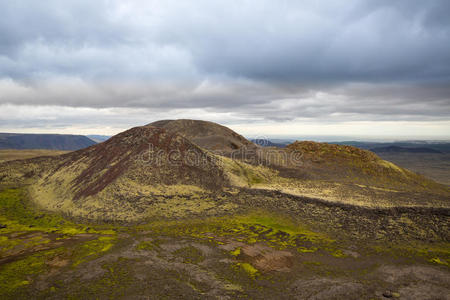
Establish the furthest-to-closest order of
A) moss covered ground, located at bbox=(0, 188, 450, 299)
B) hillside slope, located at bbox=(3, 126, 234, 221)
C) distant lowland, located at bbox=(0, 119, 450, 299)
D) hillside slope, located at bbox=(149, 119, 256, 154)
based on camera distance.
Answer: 1. hillside slope, located at bbox=(149, 119, 256, 154)
2. hillside slope, located at bbox=(3, 126, 234, 221)
3. distant lowland, located at bbox=(0, 119, 450, 299)
4. moss covered ground, located at bbox=(0, 188, 450, 299)

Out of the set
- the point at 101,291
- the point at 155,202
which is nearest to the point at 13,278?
the point at 101,291

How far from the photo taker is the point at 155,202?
109 ft

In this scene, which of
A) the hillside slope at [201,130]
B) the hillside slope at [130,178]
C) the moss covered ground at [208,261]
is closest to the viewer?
the moss covered ground at [208,261]

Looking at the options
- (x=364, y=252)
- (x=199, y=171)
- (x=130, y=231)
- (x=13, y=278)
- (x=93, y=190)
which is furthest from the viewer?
(x=199, y=171)

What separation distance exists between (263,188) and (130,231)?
20.7m

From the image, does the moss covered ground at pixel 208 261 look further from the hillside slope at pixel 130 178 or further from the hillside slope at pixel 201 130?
the hillside slope at pixel 201 130

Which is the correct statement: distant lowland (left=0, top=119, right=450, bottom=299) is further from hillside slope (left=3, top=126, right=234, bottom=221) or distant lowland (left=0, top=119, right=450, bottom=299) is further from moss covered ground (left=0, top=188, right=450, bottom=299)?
hillside slope (left=3, top=126, right=234, bottom=221)

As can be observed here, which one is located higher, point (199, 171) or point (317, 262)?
point (199, 171)

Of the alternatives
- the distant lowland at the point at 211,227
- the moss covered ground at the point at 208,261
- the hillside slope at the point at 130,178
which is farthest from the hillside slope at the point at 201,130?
the moss covered ground at the point at 208,261

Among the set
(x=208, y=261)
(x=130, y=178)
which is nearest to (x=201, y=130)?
(x=130, y=178)

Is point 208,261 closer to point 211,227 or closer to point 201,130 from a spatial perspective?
point 211,227

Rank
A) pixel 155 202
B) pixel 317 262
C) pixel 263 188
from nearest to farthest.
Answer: pixel 317 262 → pixel 155 202 → pixel 263 188

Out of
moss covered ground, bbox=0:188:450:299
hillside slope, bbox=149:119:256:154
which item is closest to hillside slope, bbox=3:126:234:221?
moss covered ground, bbox=0:188:450:299

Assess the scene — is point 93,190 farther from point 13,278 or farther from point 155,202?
point 13,278
